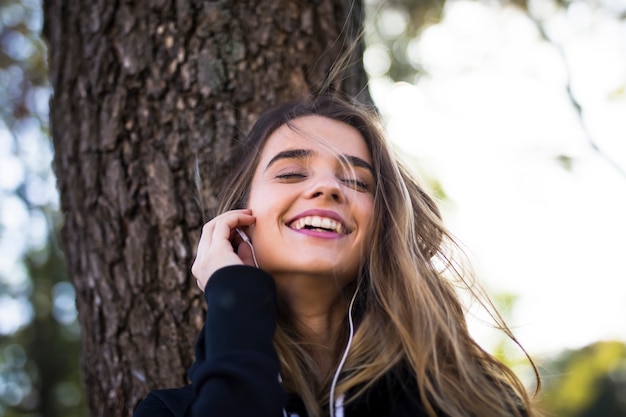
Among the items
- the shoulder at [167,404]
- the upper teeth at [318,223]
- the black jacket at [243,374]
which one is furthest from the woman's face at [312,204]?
the shoulder at [167,404]

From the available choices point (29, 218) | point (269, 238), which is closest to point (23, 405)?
point (29, 218)

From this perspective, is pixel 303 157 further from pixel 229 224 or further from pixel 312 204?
pixel 229 224

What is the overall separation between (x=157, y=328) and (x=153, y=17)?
1359mm

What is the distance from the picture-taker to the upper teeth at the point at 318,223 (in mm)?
2350

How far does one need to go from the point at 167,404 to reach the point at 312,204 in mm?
822

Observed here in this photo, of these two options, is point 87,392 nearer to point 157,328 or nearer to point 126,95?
point 157,328

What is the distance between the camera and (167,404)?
2201 mm

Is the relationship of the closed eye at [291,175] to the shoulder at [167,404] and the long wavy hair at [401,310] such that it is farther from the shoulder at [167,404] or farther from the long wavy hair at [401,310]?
the shoulder at [167,404]

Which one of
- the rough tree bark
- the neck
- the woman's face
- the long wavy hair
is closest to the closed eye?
the woman's face

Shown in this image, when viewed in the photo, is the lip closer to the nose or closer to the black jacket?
the nose

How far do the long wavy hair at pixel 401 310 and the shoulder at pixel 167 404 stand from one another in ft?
1.11

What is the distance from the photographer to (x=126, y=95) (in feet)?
9.77

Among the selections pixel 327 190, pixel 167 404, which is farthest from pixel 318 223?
pixel 167 404

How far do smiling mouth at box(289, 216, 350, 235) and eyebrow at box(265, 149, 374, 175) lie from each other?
0.28 meters
